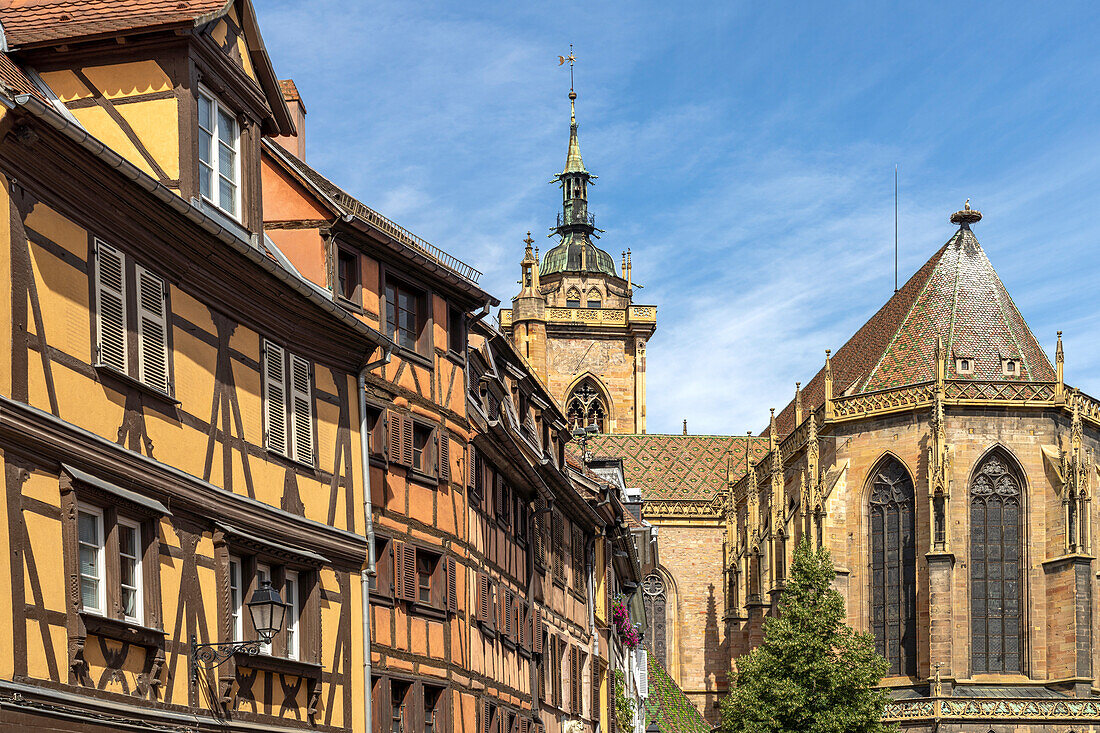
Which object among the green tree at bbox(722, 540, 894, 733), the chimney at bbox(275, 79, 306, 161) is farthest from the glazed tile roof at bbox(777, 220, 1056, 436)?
the chimney at bbox(275, 79, 306, 161)

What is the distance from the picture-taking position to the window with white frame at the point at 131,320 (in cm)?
1329

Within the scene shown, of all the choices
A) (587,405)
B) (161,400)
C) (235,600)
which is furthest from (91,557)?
(587,405)

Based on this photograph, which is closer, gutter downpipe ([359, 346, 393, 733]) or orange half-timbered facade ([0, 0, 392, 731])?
orange half-timbered facade ([0, 0, 392, 731])

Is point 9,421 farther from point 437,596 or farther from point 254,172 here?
point 437,596

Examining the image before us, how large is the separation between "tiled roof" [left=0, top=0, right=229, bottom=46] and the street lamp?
5.27m

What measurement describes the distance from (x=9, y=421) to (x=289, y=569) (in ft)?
16.8

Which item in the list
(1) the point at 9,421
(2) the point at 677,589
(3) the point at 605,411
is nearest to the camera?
(1) the point at 9,421

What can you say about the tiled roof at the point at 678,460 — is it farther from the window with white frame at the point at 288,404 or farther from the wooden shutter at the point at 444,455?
the window with white frame at the point at 288,404

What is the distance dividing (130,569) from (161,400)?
Result: 4.91 ft

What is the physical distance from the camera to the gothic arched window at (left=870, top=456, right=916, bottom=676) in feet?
172

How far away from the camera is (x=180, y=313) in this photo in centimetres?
1460

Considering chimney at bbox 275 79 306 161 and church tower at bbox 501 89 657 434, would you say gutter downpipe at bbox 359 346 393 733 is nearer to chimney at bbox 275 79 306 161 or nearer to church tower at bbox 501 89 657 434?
chimney at bbox 275 79 306 161

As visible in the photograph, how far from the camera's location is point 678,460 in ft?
249

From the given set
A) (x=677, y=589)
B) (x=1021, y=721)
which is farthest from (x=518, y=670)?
(x=677, y=589)
